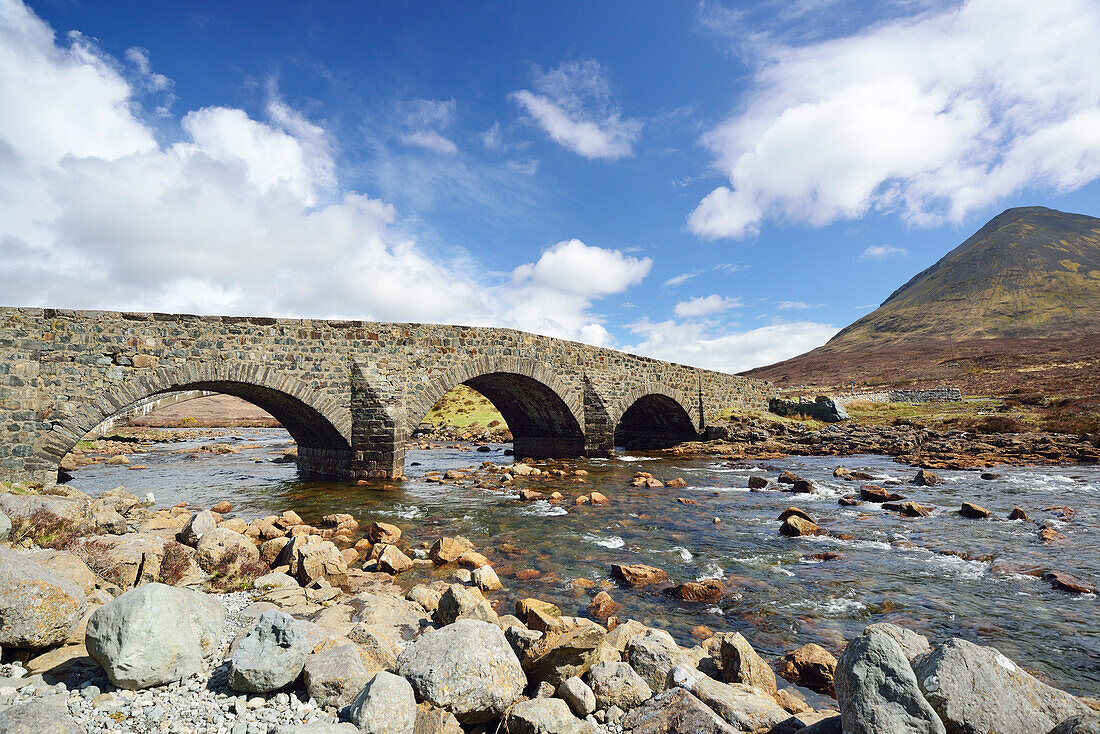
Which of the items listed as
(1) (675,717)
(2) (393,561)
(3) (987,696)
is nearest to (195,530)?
(2) (393,561)

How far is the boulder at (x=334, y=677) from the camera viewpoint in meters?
3.67

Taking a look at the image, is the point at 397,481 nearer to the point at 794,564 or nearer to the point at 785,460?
the point at 794,564

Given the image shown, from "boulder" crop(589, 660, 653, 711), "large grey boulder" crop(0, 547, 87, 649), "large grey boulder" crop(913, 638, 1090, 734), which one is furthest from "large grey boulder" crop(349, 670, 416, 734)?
"large grey boulder" crop(913, 638, 1090, 734)

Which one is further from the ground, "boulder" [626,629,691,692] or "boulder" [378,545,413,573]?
"boulder" [626,629,691,692]

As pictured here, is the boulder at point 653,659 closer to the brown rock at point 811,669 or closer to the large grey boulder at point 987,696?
the brown rock at point 811,669

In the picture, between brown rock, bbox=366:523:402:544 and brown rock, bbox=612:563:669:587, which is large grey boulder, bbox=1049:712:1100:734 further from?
brown rock, bbox=366:523:402:544

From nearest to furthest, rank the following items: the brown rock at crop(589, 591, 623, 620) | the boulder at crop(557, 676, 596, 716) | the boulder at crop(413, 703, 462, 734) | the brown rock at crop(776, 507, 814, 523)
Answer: the boulder at crop(413, 703, 462, 734), the boulder at crop(557, 676, 596, 716), the brown rock at crop(589, 591, 623, 620), the brown rock at crop(776, 507, 814, 523)

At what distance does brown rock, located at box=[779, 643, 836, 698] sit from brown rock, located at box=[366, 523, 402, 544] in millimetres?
7073

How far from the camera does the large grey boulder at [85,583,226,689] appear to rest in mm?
3625

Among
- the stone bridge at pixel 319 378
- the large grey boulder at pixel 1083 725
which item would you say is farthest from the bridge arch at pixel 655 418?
the large grey boulder at pixel 1083 725

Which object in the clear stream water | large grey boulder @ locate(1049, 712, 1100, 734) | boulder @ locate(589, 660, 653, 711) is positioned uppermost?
large grey boulder @ locate(1049, 712, 1100, 734)

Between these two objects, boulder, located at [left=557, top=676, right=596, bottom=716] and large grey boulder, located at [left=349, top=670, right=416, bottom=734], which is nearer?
large grey boulder, located at [left=349, top=670, right=416, bottom=734]

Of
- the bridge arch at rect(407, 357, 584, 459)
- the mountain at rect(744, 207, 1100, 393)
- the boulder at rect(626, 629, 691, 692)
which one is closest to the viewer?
the boulder at rect(626, 629, 691, 692)

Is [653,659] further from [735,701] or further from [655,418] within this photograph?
[655,418]
